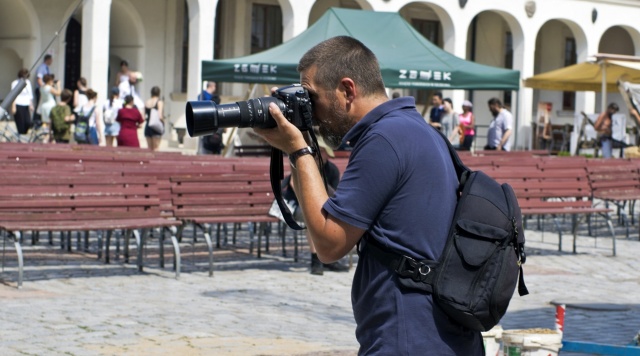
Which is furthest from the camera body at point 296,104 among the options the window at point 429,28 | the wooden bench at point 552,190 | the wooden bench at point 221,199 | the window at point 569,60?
the window at point 569,60

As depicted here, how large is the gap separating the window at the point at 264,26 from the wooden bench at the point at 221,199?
2095 cm

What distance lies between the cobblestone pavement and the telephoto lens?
4054 mm

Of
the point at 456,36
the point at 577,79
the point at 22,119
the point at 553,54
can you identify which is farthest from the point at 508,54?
the point at 22,119

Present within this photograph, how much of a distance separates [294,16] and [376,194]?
27.3 m

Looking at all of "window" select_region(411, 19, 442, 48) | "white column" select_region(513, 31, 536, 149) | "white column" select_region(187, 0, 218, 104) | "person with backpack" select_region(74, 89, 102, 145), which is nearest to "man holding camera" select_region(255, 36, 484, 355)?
"person with backpack" select_region(74, 89, 102, 145)

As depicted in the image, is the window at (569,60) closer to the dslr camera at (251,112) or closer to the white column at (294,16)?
the white column at (294,16)

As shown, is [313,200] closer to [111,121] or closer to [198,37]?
[111,121]

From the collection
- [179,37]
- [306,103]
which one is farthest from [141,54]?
[306,103]

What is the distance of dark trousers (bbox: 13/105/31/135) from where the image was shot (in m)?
24.4

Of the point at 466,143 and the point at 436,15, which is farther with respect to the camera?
the point at 436,15

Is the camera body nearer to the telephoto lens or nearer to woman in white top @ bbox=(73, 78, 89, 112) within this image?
the telephoto lens

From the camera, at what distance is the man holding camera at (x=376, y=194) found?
10.7ft

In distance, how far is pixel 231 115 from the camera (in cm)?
335

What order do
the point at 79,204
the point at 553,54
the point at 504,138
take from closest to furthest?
the point at 79,204, the point at 504,138, the point at 553,54
